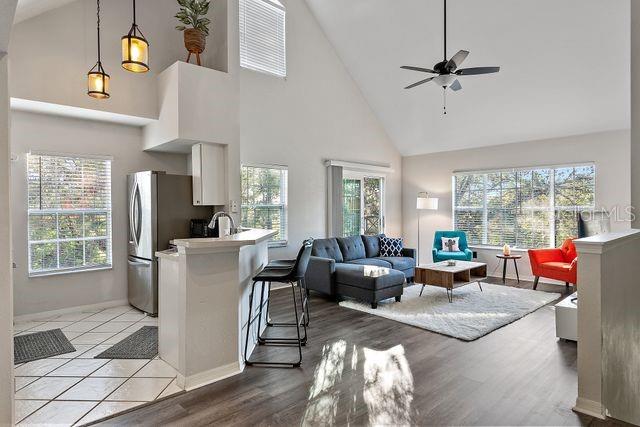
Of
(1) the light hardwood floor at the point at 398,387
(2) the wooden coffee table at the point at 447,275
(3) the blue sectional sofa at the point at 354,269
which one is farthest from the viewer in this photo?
(2) the wooden coffee table at the point at 447,275

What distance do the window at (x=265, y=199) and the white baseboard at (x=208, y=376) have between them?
10.3ft

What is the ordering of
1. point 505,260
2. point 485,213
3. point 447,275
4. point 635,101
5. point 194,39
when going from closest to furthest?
point 635,101 → point 194,39 → point 447,275 → point 505,260 → point 485,213

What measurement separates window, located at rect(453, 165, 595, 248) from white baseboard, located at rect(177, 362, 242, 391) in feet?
20.1

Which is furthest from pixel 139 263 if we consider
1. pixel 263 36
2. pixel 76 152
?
pixel 263 36

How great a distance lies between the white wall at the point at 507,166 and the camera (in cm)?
595

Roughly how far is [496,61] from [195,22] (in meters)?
4.39

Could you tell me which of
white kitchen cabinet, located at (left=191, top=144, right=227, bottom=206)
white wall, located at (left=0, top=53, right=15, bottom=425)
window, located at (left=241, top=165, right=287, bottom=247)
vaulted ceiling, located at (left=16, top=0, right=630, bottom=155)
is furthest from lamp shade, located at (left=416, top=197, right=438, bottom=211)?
white wall, located at (left=0, top=53, right=15, bottom=425)

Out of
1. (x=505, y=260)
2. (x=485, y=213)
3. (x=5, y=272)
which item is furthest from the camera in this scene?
(x=485, y=213)

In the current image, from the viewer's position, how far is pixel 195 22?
459 cm

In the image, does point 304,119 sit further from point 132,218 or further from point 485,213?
point 485,213

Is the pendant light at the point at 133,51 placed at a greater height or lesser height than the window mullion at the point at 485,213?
greater

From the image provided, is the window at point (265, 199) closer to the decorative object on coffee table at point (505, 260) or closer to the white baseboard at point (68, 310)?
the white baseboard at point (68, 310)

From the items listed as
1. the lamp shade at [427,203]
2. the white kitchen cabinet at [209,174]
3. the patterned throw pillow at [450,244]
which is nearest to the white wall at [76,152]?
the white kitchen cabinet at [209,174]

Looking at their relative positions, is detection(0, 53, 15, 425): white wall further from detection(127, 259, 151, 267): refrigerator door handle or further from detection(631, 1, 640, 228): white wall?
detection(631, 1, 640, 228): white wall
